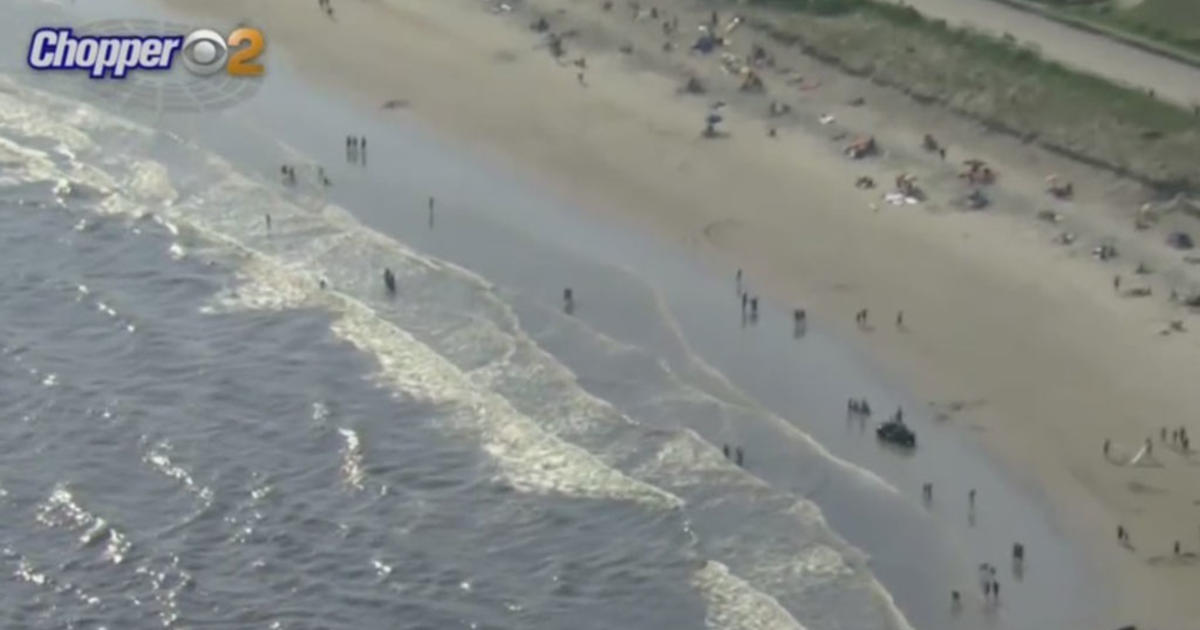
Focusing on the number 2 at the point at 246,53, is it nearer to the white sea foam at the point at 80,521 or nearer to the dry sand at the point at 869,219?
the dry sand at the point at 869,219

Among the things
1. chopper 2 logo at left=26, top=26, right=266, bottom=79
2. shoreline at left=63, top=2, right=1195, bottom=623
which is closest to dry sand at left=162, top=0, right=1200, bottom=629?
shoreline at left=63, top=2, right=1195, bottom=623

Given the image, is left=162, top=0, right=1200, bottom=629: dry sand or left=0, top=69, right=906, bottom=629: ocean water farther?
left=162, top=0, right=1200, bottom=629: dry sand

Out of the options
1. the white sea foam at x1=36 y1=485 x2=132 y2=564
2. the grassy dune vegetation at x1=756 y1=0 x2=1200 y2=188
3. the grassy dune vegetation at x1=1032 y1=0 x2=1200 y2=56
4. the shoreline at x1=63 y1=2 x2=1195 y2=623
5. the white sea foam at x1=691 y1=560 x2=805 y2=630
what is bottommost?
the white sea foam at x1=36 y1=485 x2=132 y2=564

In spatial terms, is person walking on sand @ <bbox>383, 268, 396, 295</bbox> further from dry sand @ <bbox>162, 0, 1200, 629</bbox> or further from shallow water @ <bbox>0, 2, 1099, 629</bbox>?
dry sand @ <bbox>162, 0, 1200, 629</bbox>

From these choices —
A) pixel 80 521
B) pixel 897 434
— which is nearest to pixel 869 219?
pixel 897 434

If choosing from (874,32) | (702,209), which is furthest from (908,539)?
(874,32)

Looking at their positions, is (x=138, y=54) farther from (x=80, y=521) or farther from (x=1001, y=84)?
(x=80, y=521)
